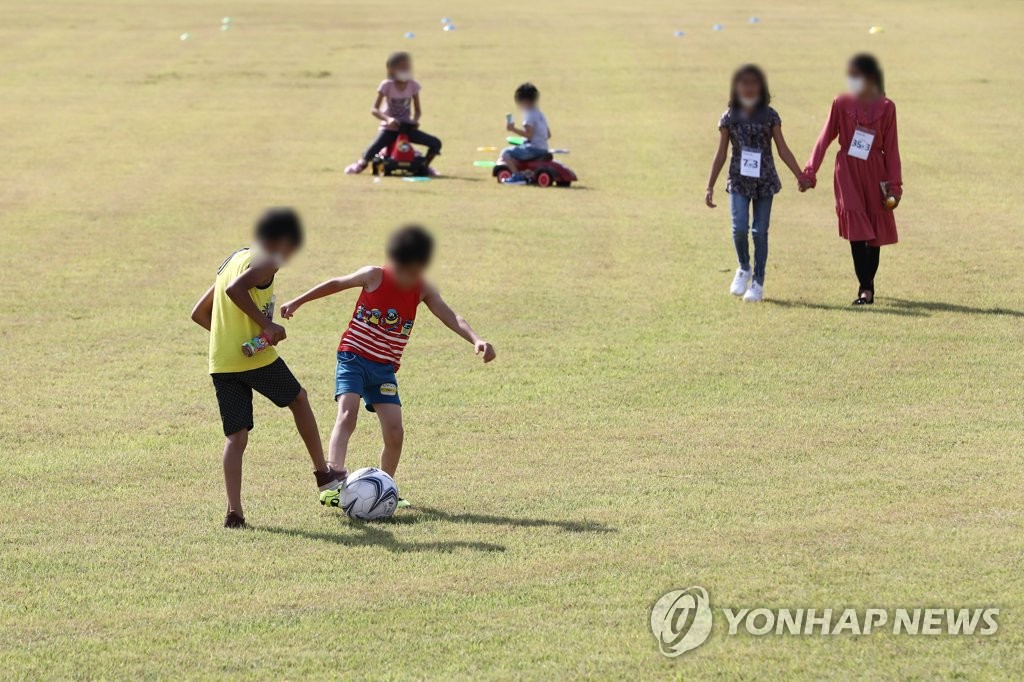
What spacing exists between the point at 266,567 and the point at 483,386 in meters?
3.96

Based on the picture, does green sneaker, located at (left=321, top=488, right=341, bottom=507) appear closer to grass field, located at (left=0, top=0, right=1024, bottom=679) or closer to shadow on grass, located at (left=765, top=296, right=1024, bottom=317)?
grass field, located at (left=0, top=0, right=1024, bottom=679)

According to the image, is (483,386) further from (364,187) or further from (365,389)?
(364,187)

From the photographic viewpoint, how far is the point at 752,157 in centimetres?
1258

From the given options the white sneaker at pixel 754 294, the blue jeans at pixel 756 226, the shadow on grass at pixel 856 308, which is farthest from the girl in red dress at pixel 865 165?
the white sneaker at pixel 754 294

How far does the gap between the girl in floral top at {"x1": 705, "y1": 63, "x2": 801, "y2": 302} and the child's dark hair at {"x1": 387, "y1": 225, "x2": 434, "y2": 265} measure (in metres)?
6.07

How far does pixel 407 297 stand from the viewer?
7.40m

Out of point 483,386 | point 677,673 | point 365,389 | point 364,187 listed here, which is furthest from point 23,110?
point 677,673

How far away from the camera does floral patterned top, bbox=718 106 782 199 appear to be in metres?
12.6

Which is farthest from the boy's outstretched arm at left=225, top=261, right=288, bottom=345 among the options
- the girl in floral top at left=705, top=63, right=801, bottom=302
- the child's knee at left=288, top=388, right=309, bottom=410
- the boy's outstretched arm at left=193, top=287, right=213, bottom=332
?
the girl in floral top at left=705, top=63, right=801, bottom=302

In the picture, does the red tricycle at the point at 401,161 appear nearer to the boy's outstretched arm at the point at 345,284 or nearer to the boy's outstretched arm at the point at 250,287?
the boy's outstretched arm at the point at 345,284

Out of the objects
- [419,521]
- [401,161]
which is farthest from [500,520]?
[401,161]

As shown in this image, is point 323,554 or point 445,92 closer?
point 323,554

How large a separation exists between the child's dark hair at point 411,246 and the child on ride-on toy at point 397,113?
1349 centimetres

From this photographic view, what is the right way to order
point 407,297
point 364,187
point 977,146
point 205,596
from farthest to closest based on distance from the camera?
1. point 977,146
2. point 364,187
3. point 407,297
4. point 205,596
